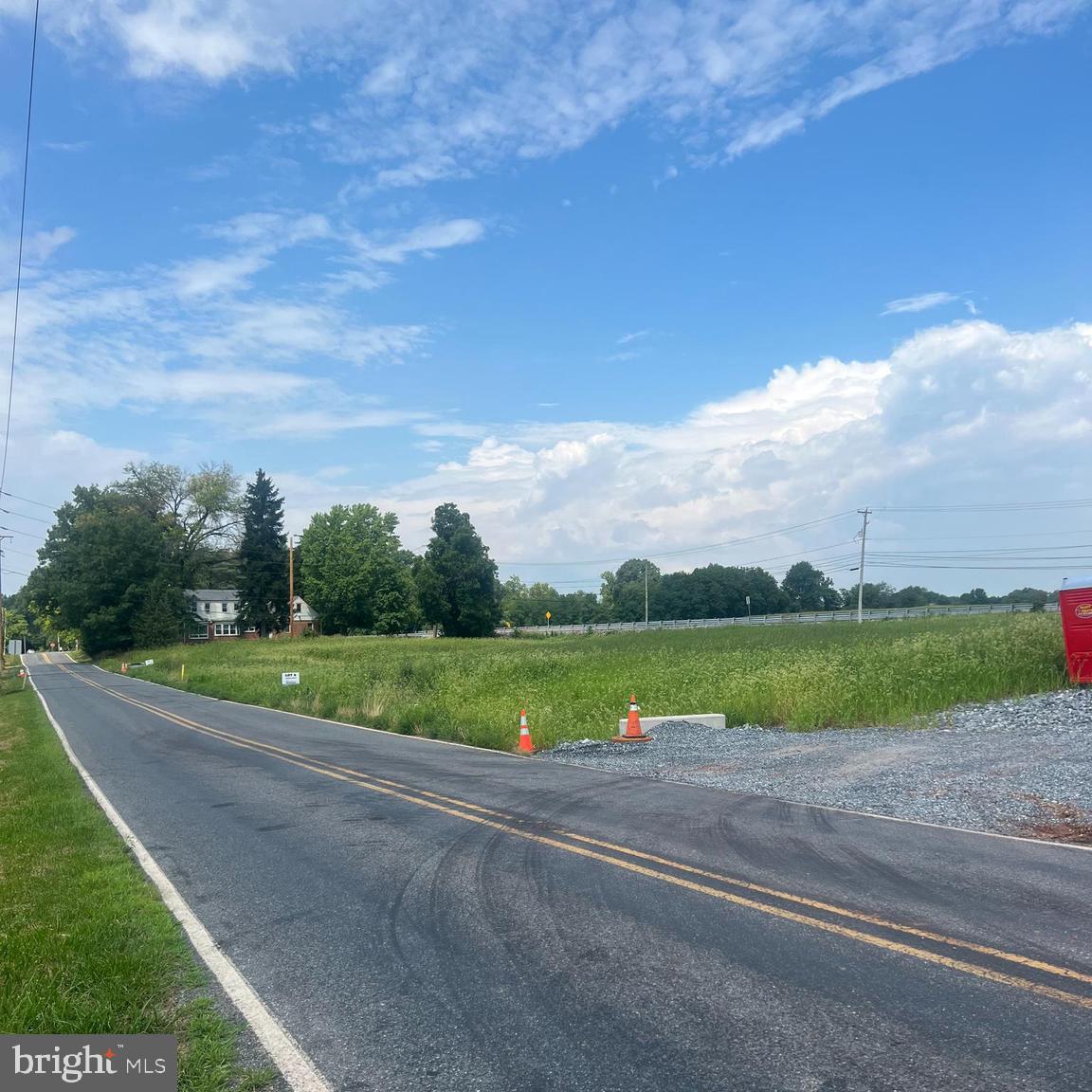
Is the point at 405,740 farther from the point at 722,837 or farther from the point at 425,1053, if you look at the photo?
the point at 425,1053

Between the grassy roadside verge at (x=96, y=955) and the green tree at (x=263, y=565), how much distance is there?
271 ft

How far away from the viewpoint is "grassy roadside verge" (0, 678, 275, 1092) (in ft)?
14.8

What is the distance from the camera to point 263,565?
296ft

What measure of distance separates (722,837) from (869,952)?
3249 mm

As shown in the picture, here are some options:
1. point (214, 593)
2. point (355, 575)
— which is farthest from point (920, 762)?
point (214, 593)

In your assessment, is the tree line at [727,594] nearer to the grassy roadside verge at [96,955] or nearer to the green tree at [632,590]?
the green tree at [632,590]

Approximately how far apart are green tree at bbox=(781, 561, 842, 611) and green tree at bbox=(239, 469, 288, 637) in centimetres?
9223

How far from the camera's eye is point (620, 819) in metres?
9.74

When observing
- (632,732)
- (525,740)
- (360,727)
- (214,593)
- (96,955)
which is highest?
(214,593)

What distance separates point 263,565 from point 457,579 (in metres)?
19.7

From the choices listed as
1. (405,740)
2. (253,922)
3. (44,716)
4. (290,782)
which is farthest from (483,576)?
(253,922)

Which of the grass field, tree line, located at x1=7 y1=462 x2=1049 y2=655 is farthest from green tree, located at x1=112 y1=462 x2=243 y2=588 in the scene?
the grass field

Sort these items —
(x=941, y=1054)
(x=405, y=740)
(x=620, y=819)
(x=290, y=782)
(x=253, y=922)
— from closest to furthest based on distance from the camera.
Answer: (x=941, y=1054), (x=253, y=922), (x=620, y=819), (x=290, y=782), (x=405, y=740)

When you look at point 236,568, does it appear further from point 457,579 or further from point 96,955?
point 96,955
